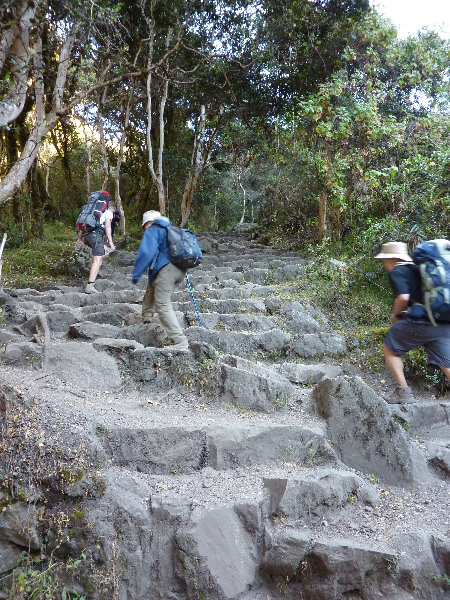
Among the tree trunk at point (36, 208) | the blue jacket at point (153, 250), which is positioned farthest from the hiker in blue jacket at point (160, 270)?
the tree trunk at point (36, 208)

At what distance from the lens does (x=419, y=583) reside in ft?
12.5

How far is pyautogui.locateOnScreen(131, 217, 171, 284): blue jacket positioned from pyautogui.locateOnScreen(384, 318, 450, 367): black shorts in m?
2.74

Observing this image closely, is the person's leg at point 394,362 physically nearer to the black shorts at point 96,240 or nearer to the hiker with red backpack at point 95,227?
the hiker with red backpack at point 95,227

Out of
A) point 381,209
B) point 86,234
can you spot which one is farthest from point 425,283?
point 381,209

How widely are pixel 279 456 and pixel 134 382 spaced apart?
1.81 metres

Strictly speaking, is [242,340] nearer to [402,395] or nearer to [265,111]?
[402,395]

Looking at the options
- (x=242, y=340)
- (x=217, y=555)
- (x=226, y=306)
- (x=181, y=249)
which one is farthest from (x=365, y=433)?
(x=226, y=306)

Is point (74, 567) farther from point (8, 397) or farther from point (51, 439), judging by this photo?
point (8, 397)

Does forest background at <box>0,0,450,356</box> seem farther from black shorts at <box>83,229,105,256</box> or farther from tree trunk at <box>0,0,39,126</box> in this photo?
black shorts at <box>83,229,105,256</box>

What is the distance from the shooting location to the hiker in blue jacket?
5770mm

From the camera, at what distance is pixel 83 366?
5.29 metres

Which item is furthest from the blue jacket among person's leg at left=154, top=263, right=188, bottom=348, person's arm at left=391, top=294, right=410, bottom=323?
person's arm at left=391, top=294, right=410, bottom=323

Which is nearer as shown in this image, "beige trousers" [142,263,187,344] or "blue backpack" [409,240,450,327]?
"blue backpack" [409,240,450,327]

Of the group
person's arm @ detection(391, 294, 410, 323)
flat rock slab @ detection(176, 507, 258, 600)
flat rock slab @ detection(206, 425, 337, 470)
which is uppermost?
person's arm @ detection(391, 294, 410, 323)
